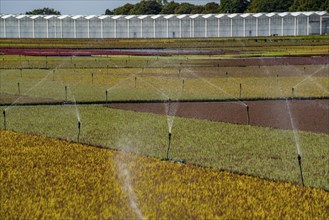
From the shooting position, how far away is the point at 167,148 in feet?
41.9

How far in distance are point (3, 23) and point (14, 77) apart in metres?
63.8

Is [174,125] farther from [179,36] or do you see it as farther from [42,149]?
[179,36]

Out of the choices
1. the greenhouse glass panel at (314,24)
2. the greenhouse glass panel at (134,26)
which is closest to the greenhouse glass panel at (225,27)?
the greenhouse glass panel at (314,24)

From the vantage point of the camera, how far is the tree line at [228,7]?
11291 cm

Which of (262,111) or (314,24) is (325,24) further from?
(262,111)

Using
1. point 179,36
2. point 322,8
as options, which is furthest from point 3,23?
point 322,8

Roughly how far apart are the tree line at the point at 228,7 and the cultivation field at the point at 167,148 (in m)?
86.0

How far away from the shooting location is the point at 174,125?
1656cm

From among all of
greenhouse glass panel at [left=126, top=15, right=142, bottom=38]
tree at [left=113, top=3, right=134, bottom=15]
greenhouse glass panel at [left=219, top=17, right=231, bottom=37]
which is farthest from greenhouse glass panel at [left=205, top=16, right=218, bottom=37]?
tree at [left=113, top=3, right=134, bottom=15]

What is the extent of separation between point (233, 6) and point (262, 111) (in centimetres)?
12206

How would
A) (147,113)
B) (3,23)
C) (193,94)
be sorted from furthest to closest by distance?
(3,23), (193,94), (147,113)

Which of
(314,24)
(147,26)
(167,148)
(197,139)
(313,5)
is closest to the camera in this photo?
(167,148)

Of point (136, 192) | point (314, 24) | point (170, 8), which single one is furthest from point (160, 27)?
point (136, 192)

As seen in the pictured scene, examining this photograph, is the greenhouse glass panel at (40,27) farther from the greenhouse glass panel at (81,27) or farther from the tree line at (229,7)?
the tree line at (229,7)
